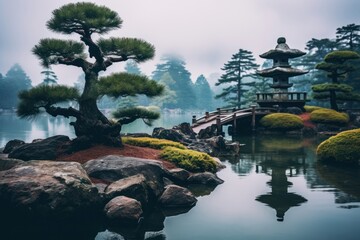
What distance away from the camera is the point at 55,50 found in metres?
13.4

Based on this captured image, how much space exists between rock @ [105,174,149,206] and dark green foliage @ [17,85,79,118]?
4653 mm

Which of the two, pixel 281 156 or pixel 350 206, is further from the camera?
pixel 281 156

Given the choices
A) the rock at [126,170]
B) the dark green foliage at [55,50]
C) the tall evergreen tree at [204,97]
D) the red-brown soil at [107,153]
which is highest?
the tall evergreen tree at [204,97]

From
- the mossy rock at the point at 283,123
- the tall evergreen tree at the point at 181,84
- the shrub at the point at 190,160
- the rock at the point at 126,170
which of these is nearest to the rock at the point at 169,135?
the shrub at the point at 190,160

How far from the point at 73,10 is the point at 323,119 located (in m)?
26.9

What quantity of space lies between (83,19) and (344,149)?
41.4 feet

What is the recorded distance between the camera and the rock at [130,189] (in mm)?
9039

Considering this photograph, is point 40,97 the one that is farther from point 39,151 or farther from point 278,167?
point 278,167

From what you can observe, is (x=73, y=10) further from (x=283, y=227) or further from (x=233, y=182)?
(x=283, y=227)

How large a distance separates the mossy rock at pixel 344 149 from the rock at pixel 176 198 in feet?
28.1

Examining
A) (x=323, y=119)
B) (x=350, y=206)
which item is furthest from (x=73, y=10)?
(x=323, y=119)

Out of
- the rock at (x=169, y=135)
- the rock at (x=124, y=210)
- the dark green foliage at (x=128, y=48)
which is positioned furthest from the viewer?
the rock at (x=169, y=135)

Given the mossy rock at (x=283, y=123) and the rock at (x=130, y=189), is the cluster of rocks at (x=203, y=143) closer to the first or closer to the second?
the rock at (x=130, y=189)

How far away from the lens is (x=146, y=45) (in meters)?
14.1
